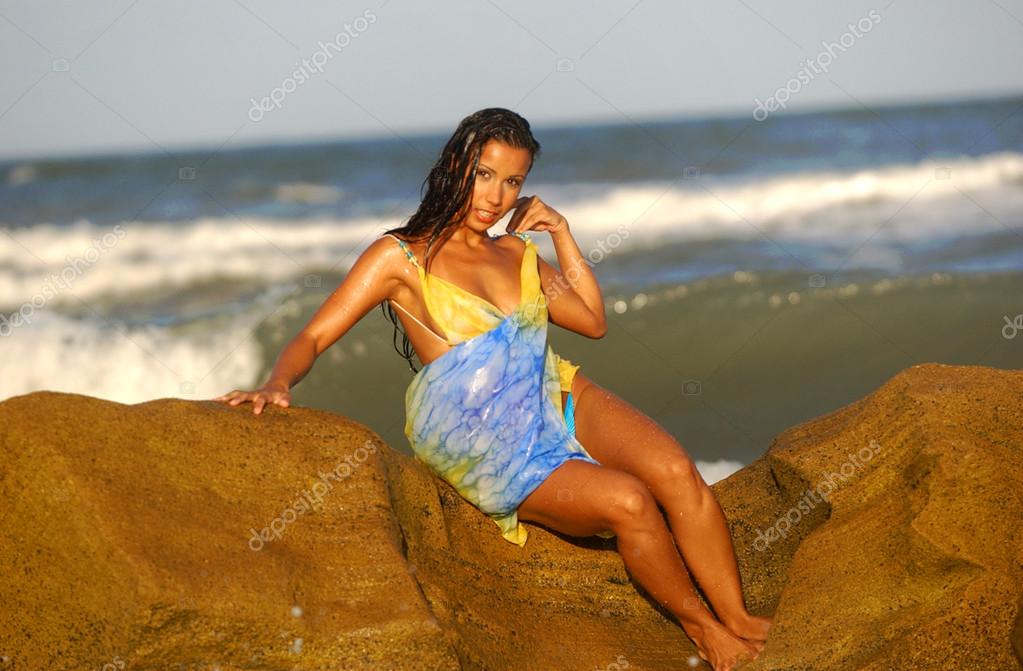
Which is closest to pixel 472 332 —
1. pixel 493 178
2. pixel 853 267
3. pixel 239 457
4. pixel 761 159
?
pixel 493 178

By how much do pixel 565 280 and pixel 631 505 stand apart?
1202mm

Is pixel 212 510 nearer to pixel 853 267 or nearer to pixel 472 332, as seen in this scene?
pixel 472 332

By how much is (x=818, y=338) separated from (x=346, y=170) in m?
16.9

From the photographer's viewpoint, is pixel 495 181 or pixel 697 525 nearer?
pixel 697 525

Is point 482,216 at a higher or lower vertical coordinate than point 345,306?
higher

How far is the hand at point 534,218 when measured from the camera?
4.84 m

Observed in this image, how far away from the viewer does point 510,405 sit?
172 inches

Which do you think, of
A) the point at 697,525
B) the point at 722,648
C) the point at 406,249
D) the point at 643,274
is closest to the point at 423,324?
the point at 406,249

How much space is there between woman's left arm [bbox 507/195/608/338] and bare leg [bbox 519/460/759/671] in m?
0.81

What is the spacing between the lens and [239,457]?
12.4ft

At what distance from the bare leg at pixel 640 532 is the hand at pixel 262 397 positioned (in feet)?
3.22

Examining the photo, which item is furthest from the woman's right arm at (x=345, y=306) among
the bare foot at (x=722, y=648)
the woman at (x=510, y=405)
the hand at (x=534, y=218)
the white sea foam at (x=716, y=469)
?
the white sea foam at (x=716, y=469)

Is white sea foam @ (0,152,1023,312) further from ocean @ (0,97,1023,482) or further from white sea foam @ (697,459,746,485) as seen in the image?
white sea foam @ (697,459,746,485)

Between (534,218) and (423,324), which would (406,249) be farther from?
(534,218)
